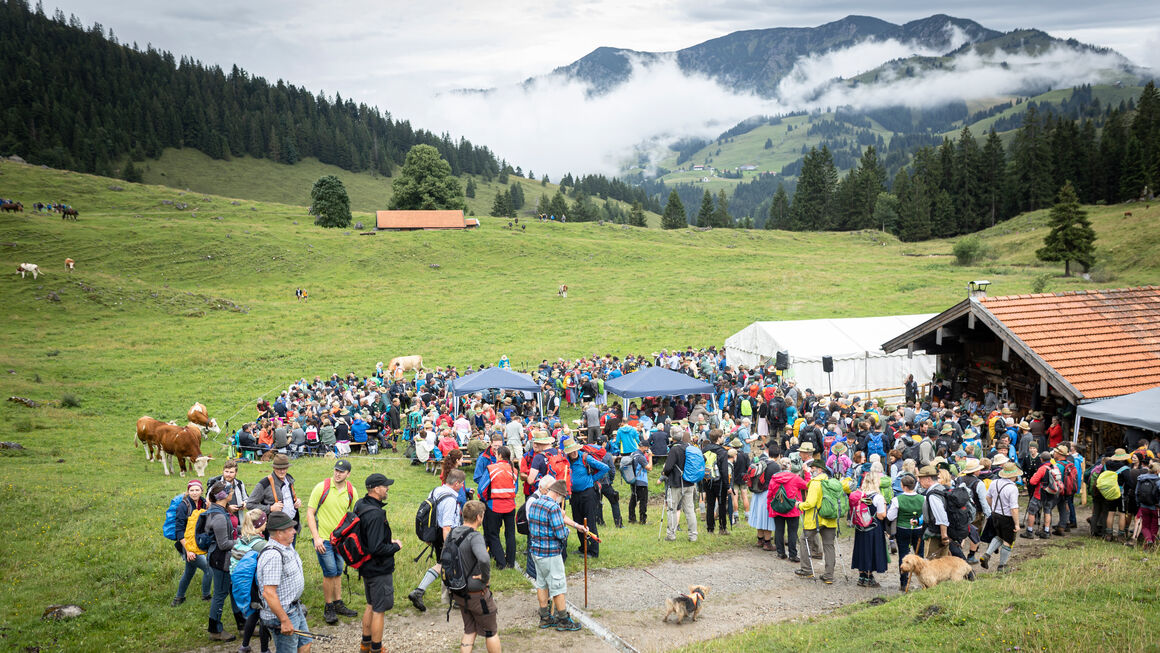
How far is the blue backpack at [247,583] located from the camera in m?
6.52

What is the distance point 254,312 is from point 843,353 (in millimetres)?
33121

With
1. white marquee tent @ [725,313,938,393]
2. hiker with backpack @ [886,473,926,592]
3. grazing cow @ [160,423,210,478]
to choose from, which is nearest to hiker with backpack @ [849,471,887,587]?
hiker with backpack @ [886,473,926,592]

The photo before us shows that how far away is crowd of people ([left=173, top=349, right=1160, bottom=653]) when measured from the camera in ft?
23.1

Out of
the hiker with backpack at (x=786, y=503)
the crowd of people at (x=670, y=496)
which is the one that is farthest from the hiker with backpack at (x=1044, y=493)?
the hiker with backpack at (x=786, y=503)

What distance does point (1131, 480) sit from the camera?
1077 cm

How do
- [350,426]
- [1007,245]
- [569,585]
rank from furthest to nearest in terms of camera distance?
[1007,245] < [350,426] < [569,585]

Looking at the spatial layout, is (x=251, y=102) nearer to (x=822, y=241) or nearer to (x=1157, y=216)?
(x=822, y=241)

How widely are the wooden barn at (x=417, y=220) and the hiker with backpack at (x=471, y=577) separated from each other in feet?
227

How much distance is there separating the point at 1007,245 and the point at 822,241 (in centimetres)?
2057

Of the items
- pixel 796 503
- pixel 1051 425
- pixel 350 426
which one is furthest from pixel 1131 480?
pixel 350 426

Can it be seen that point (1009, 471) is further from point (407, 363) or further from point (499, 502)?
point (407, 363)

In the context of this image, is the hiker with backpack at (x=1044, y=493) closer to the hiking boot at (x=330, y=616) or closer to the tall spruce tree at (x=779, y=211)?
the hiking boot at (x=330, y=616)

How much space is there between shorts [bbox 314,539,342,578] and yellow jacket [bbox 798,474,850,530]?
21.1 feet

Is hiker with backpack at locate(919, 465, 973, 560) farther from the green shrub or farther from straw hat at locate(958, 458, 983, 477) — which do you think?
the green shrub
